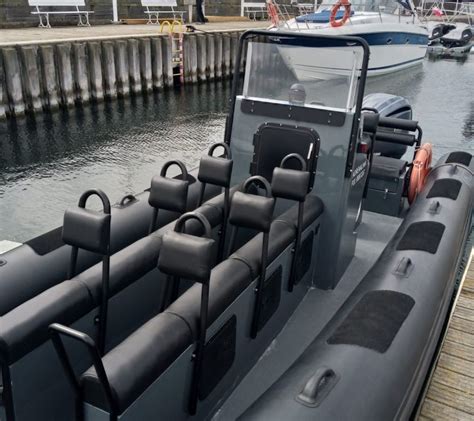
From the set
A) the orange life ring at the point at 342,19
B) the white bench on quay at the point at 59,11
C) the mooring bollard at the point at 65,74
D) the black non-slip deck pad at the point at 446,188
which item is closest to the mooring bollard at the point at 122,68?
the mooring bollard at the point at 65,74

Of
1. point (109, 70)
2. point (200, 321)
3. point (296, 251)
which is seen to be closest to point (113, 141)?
point (109, 70)

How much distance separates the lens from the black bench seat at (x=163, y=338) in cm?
174

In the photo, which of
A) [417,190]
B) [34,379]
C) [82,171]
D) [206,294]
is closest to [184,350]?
[206,294]

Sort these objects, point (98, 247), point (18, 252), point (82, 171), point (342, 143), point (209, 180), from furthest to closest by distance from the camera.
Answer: point (82, 171), point (342, 143), point (209, 180), point (18, 252), point (98, 247)

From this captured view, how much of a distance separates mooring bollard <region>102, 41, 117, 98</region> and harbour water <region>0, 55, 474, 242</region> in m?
0.35

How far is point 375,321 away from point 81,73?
11.3m

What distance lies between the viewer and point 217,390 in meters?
2.47

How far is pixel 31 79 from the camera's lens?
439 inches

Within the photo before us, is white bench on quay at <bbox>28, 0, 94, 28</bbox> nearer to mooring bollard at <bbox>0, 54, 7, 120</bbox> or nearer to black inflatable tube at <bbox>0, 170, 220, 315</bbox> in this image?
mooring bollard at <bbox>0, 54, 7, 120</bbox>

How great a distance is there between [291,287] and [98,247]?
4.52 ft

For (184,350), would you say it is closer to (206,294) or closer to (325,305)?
(206,294)

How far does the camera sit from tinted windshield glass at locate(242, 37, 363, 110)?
3.42 metres

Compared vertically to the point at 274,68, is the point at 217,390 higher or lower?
lower

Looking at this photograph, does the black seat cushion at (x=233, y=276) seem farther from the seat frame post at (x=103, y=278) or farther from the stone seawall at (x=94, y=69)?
the stone seawall at (x=94, y=69)
